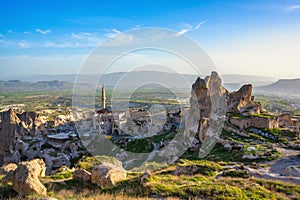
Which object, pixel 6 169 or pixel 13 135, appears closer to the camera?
pixel 6 169

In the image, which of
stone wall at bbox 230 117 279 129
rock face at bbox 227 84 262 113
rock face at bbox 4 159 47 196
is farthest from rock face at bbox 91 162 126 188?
rock face at bbox 227 84 262 113

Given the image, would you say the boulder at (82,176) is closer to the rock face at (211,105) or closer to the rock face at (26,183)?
the rock face at (26,183)

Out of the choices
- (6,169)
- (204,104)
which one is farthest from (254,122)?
(6,169)

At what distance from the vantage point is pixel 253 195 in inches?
317

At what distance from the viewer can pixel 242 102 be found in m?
35.1

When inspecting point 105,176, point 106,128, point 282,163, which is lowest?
point 106,128

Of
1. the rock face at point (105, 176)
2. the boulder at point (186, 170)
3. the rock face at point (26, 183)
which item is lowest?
the boulder at point (186, 170)

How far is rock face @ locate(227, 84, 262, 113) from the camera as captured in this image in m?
33.7

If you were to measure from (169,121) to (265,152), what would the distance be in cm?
2346

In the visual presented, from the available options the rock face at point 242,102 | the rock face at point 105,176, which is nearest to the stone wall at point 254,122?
the rock face at point 242,102

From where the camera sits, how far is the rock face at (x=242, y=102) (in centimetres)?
3374

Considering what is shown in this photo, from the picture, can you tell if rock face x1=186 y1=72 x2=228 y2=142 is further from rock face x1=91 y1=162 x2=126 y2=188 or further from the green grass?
rock face x1=91 y1=162 x2=126 y2=188

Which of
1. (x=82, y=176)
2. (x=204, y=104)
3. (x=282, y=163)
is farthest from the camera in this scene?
(x=204, y=104)

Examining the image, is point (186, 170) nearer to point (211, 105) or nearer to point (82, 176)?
point (82, 176)
